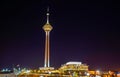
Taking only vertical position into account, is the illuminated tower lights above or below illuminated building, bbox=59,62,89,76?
above

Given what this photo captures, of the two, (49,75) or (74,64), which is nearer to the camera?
(49,75)

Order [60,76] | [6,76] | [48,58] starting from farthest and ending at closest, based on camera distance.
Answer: [48,58] < [60,76] < [6,76]

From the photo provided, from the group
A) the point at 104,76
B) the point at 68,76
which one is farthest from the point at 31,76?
the point at 104,76

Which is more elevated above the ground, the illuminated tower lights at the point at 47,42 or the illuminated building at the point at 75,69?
the illuminated tower lights at the point at 47,42

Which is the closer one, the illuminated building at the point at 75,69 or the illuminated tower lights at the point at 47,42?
the illuminated building at the point at 75,69

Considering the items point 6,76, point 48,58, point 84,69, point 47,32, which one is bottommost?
point 6,76

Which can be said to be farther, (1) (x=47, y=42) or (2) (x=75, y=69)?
(1) (x=47, y=42)

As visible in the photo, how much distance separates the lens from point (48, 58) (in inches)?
3442

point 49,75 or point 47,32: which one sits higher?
point 47,32

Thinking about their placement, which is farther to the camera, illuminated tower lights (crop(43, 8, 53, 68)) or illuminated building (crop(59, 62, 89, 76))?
illuminated tower lights (crop(43, 8, 53, 68))

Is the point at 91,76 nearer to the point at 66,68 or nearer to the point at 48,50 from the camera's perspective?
the point at 66,68

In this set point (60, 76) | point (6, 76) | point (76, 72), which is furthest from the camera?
point (76, 72)

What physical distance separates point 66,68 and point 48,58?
22140 millimetres

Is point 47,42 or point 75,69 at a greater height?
point 47,42
